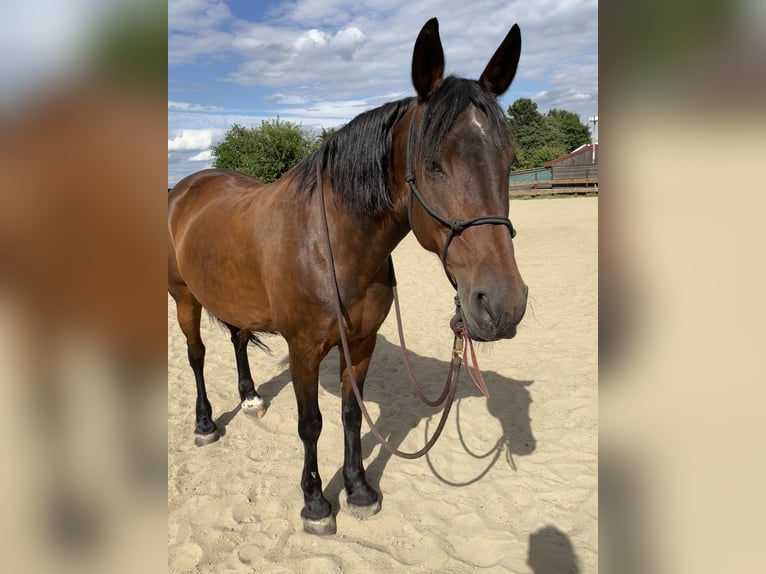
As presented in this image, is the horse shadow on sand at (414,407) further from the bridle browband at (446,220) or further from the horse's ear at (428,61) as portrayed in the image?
the horse's ear at (428,61)

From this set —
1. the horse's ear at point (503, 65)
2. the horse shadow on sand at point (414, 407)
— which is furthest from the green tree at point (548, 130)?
the horse's ear at point (503, 65)

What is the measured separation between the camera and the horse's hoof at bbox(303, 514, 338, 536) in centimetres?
277

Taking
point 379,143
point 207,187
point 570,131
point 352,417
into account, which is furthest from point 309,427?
point 570,131

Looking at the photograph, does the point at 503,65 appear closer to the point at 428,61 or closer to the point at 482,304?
the point at 428,61

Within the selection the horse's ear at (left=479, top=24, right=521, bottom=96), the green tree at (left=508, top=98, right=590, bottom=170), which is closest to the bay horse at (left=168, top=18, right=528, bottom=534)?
the horse's ear at (left=479, top=24, right=521, bottom=96)

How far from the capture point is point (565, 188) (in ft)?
92.0

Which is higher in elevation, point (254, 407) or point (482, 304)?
point (482, 304)

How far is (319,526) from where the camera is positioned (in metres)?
2.77

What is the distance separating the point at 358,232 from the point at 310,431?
1312 millimetres

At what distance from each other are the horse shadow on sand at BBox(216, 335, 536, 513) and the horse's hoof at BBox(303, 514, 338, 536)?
0.24 metres

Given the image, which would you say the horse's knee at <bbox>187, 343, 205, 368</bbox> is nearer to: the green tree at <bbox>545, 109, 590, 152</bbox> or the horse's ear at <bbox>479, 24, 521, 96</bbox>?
the horse's ear at <bbox>479, 24, 521, 96</bbox>
